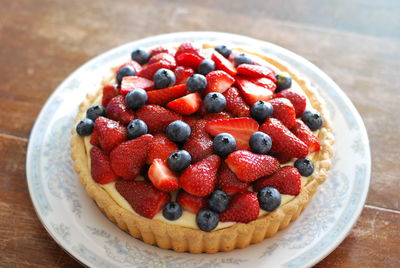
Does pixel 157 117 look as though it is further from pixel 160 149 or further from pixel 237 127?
pixel 237 127

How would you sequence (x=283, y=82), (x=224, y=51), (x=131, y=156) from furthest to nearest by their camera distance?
(x=224, y=51), (x=283, y=82), (x=131, y=156)

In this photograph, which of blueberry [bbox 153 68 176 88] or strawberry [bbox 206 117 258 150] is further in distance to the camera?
blueberry [bbox 153 68 176 88]

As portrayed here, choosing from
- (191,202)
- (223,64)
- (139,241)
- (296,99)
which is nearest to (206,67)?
(223,64)

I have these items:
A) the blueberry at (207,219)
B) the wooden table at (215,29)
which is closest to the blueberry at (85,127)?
the wooden table at (215,29)

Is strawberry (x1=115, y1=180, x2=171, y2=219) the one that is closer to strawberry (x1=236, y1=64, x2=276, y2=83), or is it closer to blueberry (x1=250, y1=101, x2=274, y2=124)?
blueberry (x1=250, y1=101, x2=274, y2=124)

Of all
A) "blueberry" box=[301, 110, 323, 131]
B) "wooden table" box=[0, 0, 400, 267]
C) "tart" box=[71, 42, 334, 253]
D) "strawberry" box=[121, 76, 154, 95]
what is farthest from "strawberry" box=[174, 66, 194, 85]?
"wooden table" box=[0, 0, 400, 267]

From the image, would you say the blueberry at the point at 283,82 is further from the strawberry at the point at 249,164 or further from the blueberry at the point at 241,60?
the strawberry at the point at 249,164

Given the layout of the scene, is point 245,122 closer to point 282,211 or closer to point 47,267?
point 282,211

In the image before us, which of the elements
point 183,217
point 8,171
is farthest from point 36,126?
point 183,217
